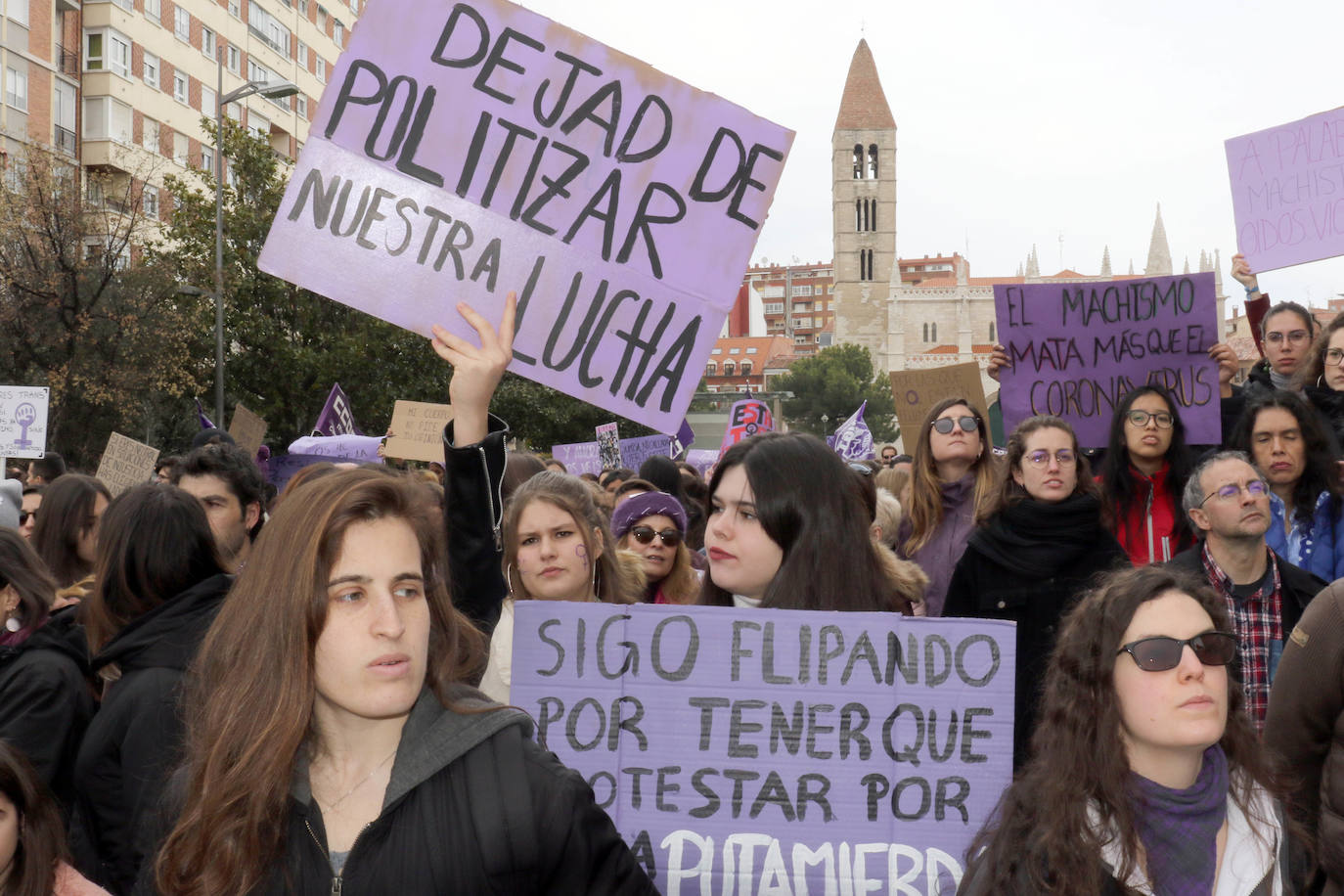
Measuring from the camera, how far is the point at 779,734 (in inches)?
121

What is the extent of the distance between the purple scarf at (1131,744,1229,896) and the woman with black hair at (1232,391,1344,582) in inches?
109

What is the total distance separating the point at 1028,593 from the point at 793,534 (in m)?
1.83

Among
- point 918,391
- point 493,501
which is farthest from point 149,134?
point 493,501

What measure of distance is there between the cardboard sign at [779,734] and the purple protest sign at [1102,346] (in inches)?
139

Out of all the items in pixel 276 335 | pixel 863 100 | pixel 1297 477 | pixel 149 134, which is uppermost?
pixel 863 100

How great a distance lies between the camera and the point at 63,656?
147 inches

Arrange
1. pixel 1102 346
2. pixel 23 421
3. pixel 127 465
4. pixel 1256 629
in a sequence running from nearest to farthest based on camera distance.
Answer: pixel 1256 629, pixel 1102 346, pixel 127 465, pixel 23 421

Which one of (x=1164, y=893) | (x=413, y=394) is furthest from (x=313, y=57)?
(x=1164, y=893)

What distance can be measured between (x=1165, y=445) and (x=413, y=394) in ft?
84.3

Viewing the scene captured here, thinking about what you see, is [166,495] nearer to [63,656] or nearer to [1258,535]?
[63,656]

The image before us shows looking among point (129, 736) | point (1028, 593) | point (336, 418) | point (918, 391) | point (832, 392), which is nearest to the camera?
point (129, 736)

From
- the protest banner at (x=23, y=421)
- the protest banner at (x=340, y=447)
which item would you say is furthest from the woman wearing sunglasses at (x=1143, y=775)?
the protest banner at (x=23, y=421)

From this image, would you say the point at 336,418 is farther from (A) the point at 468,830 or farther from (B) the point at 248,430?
(A) the point at 468,830

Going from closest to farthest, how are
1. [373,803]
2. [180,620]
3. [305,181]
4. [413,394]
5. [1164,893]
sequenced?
[373,803] < [1164,893] < [180,620] < [305,181] < [413,394]
